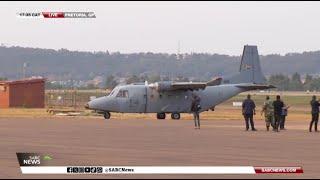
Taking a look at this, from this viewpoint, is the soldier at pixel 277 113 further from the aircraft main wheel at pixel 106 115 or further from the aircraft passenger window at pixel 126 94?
the aircraft main wheel at pixel 106 115

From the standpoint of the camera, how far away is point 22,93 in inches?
2516

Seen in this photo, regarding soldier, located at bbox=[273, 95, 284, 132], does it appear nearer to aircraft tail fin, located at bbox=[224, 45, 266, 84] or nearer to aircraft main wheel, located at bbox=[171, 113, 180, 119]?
aircraft main wheel, located at bbox=[171, 113, 180, 119]

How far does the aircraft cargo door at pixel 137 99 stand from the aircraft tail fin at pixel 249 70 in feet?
22.6

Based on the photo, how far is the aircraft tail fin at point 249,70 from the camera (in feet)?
166

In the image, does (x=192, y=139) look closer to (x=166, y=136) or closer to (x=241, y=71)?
(x=166, y=136)

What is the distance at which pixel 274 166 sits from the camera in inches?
619

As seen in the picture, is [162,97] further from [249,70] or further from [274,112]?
[274,112]

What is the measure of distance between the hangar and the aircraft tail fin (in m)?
20.5

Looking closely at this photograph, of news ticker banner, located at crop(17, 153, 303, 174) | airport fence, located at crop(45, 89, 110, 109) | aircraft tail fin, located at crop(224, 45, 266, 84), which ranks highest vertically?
aircraft tail fin, located at crop(224, 45, 266, 84)

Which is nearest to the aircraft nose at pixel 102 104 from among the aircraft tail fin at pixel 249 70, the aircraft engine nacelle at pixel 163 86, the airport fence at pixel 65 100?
the aircraft engine nacelle at pixel 163 86

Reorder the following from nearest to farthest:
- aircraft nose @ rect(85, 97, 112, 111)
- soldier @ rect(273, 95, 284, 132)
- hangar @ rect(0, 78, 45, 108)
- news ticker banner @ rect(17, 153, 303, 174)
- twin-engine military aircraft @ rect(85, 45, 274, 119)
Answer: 1. news ticker banner @ rect(17, 153, 303, 174)
2. soldier @ rect(273, 95, 284, 132)
3. aircraft nose @ rect(85, 97, 112, 111)
4. twin-engine military aircraft @ rect(85, 45, 274, 119)
5. hangar @ rect(0, 78, 45, 108)

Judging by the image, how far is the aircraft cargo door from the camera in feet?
151

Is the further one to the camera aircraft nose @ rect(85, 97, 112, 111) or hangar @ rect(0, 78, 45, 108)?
hangar @ rect(0, 78, 45, 108)

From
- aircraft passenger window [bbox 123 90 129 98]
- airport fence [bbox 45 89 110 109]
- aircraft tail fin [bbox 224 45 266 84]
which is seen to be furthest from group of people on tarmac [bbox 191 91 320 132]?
airport fence [bbox 45 89 110 109]
